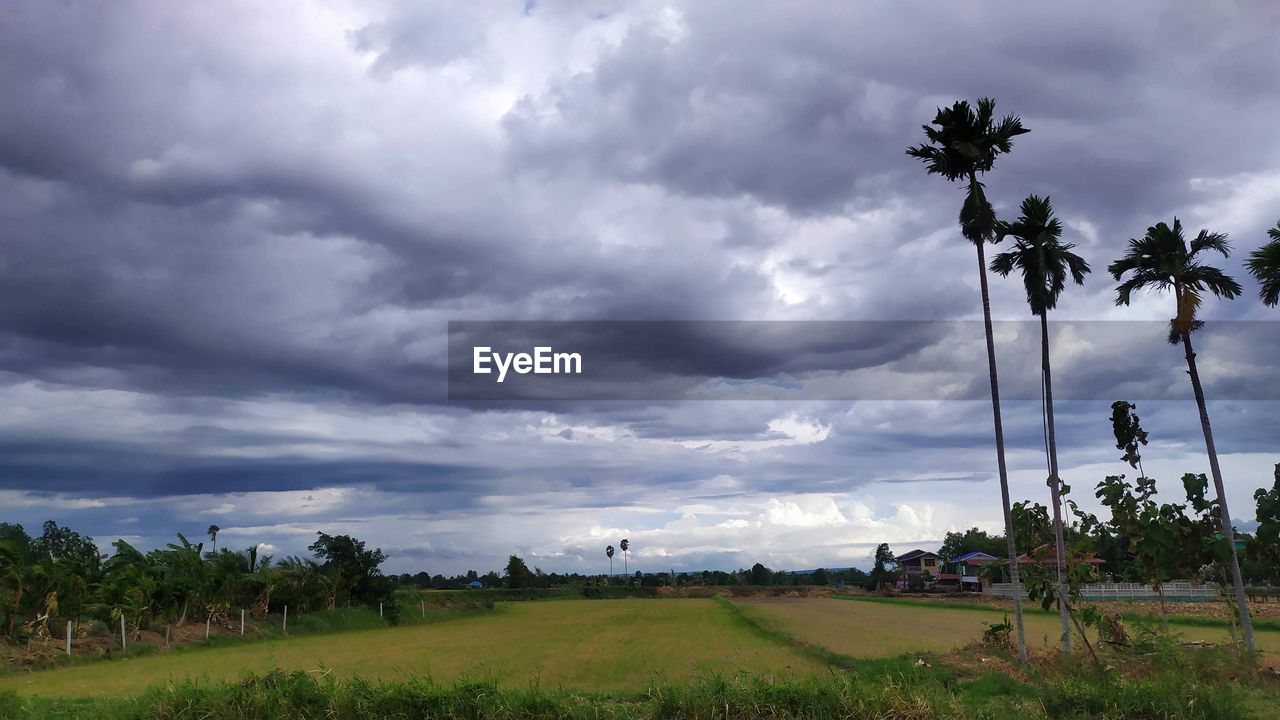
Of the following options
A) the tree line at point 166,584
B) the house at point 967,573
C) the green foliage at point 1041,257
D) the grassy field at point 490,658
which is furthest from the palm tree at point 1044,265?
the house at point 967,573

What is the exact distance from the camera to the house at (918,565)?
331 feet

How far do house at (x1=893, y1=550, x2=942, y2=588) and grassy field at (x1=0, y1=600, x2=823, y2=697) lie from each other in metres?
62.2

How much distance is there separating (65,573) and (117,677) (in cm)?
999

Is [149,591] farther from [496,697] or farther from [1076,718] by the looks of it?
[1076,718]

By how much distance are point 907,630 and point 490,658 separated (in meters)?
18.5

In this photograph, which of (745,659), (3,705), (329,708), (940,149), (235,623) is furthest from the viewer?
(235,623)

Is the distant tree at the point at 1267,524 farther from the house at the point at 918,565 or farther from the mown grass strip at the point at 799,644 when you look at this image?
the house at the point at 918,565

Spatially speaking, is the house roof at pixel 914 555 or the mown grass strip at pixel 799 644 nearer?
the mown grass strip at pixel 799 644

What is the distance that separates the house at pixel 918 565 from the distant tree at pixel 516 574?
4373 cm

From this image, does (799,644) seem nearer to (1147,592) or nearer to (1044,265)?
(1044,265)

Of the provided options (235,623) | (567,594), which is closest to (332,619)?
(235,623)

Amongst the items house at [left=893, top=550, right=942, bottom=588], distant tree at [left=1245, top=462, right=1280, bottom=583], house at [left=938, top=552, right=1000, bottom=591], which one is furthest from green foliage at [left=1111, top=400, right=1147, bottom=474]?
house at [left=893, top=550, right=942, bottom=588]

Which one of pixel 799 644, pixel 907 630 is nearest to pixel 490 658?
pixel 799 644

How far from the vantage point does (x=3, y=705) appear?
15172 millimetres
